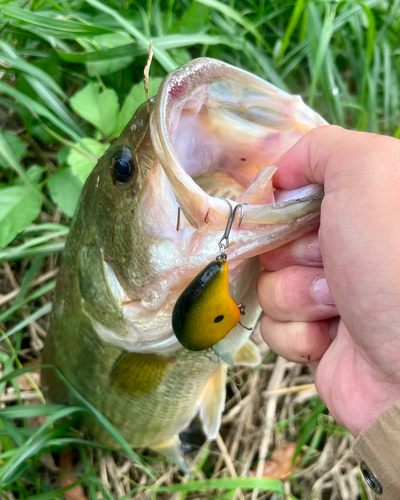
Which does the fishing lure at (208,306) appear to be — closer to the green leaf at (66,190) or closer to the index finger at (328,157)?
the index finger at (328,157)

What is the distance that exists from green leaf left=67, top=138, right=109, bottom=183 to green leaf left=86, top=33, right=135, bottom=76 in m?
0.40

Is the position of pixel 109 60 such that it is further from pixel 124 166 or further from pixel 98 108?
pixel 124 166

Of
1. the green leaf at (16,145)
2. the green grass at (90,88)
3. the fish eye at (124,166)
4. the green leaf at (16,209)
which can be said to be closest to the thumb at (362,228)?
the fish eye at (124,166)

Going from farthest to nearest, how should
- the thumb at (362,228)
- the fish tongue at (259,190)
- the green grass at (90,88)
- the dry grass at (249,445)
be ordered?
the dry grass at (249,445) < the green grass at (90,88) < the fish tongue at (259,190) < the thumb at (362,228)

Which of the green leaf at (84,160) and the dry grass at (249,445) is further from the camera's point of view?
the dry grass at (249,445)

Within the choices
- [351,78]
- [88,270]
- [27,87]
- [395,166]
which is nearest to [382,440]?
[395,166]

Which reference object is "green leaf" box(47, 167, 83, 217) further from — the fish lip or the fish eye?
the fish lip

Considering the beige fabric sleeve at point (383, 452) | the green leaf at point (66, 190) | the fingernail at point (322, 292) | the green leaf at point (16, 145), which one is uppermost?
the green leaf at point (16, 145)

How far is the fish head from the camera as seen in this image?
98cm

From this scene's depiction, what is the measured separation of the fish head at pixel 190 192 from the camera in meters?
0.98

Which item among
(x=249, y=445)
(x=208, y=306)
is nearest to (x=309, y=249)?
(x=208, y=306)

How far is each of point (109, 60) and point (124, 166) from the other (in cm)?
108

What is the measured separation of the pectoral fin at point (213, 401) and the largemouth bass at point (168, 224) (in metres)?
0.20

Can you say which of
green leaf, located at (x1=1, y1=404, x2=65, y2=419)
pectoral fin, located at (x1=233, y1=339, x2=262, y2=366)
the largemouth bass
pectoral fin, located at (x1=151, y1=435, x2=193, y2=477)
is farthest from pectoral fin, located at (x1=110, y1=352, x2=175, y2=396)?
pectoral fin, located at (x1=151, y1=435, x2=193, y2=477)
